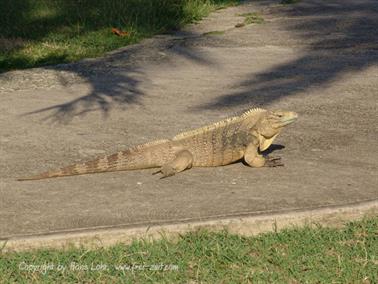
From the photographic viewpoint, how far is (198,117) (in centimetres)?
893

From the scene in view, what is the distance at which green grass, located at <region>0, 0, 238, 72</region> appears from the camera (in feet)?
41.4

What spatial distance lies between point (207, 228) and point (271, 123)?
5.15 ft

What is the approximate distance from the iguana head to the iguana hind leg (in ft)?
1.97

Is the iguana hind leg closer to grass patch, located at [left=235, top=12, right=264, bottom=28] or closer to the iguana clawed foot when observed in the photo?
the iguana clawed foot

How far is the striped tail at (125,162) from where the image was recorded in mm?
7203

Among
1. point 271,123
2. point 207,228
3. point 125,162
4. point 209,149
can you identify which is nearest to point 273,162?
point 271,123

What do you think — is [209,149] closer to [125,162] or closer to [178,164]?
[178,164]

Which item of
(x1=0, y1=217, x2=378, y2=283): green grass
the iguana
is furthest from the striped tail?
(x1=0, y1=217, x2=378, y2=283): green grass

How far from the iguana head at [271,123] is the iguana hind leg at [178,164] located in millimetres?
600

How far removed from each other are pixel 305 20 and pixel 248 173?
23.7ft

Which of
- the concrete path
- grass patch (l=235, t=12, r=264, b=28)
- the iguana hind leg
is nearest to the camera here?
the concrete path

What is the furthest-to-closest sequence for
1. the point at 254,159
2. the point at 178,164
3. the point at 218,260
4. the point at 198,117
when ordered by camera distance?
the point at 198,117 < the point at 254,159 < the point at 178,164 < the point at 218,260

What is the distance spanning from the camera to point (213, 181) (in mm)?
7070

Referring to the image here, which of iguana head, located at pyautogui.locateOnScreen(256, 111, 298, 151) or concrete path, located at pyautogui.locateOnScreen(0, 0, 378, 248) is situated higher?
iguana head, located at pyautogui.locateOnScreen(256, 111, 298, 151)
